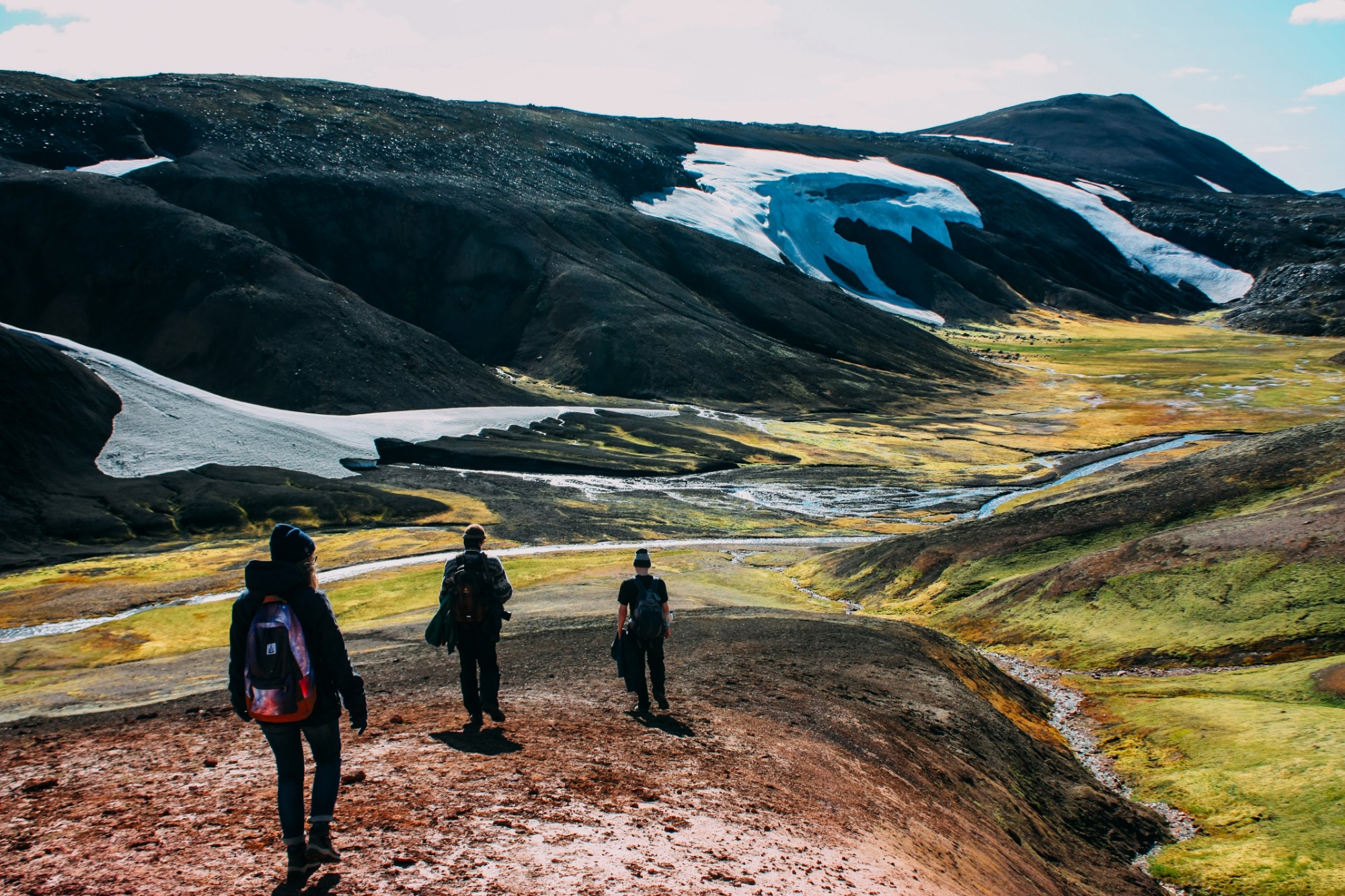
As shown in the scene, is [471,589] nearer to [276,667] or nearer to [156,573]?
[276,667]

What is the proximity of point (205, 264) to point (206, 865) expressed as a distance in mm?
131804

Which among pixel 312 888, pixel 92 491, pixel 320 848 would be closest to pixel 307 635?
pixel 320 848

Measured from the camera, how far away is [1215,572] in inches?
1449

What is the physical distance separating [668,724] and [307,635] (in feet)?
29.2

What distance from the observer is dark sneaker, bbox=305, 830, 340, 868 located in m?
10.4

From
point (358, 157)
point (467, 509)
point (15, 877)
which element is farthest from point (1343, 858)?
point (358, 157)

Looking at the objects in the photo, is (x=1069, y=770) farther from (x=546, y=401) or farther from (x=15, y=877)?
(x=546, y=401)

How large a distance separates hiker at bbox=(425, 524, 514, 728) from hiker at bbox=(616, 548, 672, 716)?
2215mm

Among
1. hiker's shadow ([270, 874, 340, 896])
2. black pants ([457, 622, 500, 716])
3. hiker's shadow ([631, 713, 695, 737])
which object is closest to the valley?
hiker's shadow ([270, 874, 340, 896])

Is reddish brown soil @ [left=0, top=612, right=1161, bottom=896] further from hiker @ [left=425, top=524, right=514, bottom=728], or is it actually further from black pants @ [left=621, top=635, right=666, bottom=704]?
hiker @ [left=425, top=524, right=514, bottom=728]

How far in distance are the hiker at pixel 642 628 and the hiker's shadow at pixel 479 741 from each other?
268 centimetres

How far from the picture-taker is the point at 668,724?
707 inches

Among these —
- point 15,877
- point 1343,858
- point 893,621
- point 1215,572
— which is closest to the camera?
point 15,877

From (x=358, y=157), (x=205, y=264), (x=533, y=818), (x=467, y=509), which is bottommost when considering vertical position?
(x=467, y=509)
